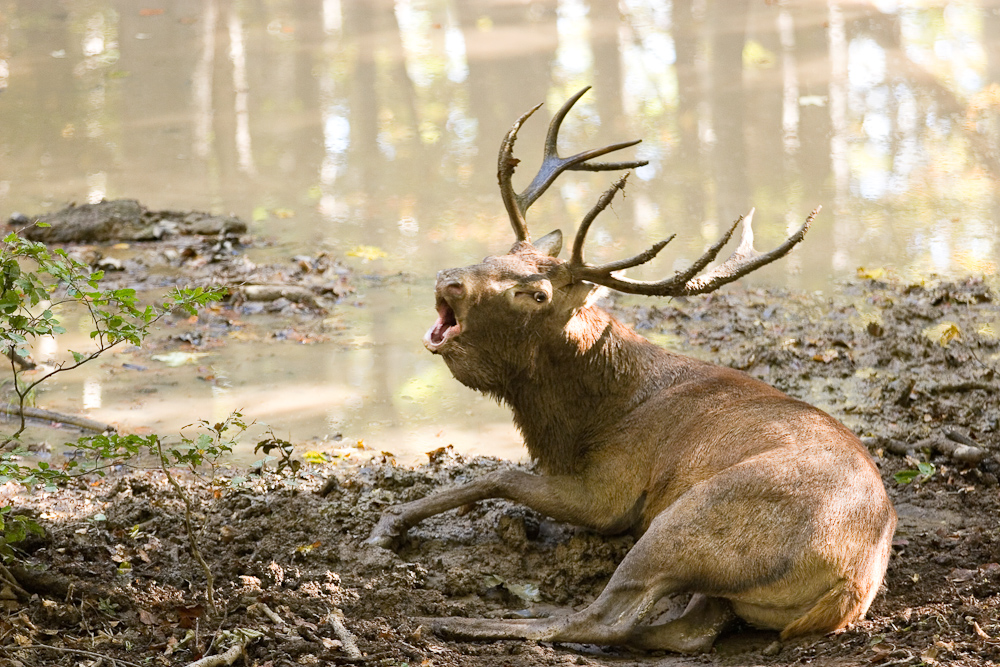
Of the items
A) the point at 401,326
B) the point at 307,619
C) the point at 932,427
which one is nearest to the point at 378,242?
the point at 401,326

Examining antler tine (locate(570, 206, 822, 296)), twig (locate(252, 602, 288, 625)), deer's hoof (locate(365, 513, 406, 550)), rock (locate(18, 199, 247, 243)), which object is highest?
rock (locate(18, 199, 247, 243))

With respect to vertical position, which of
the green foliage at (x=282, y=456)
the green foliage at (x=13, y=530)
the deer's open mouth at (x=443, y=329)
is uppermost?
the deer's open mouth at (x=443, y=329)

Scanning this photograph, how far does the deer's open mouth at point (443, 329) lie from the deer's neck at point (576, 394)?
1.35 ft

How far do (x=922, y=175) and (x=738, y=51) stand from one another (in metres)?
4.40

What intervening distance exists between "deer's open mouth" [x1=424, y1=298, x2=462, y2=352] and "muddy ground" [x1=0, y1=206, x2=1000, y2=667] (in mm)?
977

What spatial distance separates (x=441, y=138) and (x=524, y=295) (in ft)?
A: 23.6

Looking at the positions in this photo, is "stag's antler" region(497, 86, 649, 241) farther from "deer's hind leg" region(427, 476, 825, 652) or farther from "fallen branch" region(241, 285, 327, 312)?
"fallen branch" region(241, 285, 327, 312)

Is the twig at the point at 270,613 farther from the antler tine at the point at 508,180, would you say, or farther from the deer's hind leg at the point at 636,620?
the antler tine at the point at 508,180

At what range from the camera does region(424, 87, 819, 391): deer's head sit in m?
4.83

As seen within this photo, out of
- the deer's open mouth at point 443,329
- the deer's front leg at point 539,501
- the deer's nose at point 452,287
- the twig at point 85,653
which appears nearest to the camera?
the twig at point 85,653

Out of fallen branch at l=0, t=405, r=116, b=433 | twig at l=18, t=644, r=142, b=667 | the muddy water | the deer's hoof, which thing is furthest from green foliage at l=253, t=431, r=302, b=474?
twig at l=18, t=644, r=142, b=667

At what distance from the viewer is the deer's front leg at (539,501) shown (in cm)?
502

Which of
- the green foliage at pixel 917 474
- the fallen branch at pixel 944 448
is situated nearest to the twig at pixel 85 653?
the green foliage at pixel 917 474

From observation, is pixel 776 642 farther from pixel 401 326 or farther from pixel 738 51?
pixel 738 51
